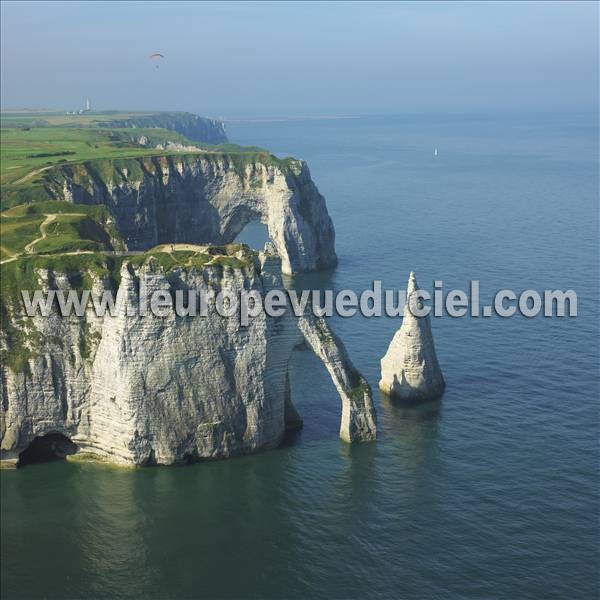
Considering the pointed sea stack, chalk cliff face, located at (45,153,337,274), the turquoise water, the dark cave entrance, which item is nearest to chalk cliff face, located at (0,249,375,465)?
the dark cave entrance

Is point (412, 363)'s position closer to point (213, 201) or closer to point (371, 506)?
point (371, 506)

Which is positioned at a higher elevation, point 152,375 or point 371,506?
point 152,375

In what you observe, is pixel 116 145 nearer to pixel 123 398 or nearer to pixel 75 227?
pixel 75 227

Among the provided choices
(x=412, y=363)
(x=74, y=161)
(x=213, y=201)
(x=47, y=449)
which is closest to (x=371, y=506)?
(x=412, y=363)

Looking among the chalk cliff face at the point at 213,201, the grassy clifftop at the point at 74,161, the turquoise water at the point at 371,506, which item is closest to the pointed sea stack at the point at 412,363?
the turquoise water at the point at 371,506

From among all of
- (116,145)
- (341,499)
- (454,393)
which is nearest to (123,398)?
(341,499)

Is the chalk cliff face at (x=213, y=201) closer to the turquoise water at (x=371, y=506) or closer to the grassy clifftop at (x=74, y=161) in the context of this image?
the grassy clifftop at (x=74, y=161)
